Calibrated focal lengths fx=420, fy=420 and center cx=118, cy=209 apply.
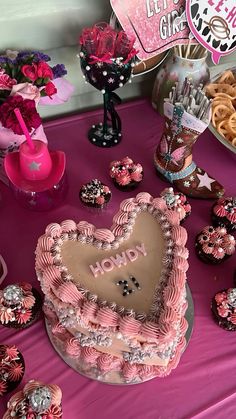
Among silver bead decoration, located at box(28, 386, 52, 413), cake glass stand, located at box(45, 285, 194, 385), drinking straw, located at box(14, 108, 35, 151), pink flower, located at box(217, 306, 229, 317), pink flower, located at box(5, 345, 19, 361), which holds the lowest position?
cake glass stand, located at box(45, 285, 194, 385)

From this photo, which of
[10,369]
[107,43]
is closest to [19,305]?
[10,369]

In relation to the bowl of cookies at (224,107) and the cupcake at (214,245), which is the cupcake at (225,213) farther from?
the bowl of cookies at (224,107)

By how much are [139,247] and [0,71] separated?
547mm

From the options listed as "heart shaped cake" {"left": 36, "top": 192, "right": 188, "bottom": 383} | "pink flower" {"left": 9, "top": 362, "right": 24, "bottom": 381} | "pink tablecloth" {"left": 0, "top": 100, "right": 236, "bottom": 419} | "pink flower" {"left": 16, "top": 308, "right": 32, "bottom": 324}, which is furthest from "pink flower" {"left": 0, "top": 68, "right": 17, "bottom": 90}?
"pink flower" {"left": 9, "top": 362, "right": 24, "bottom": 381}

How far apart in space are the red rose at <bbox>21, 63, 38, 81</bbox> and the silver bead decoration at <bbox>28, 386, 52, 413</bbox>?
2.28ft

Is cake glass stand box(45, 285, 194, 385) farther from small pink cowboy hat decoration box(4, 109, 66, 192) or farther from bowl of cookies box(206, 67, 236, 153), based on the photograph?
bowl of cookies box(206, 67, 236, 153)

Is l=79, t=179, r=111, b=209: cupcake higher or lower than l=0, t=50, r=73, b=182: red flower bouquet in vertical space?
lower

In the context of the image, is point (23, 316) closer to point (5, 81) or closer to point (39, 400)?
point (39, 400)

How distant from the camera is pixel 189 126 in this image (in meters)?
1.02

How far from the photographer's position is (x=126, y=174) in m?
1.14

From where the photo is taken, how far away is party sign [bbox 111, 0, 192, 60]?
3.46ft

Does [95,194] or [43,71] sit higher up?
[43,71]

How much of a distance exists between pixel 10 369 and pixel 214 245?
1.76ft

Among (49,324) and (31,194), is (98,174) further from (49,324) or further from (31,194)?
(49,324)
